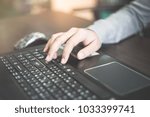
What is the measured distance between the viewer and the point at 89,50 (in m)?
0.82

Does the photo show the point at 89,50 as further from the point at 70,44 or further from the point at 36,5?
the point at 36,5

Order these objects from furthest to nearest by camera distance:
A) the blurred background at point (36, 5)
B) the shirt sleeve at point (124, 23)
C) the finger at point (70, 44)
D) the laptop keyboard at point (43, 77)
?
the blurred background at point (36, 5), the shirt sleeve at point (124, 23), the finger at point (70, 44), the laptop keyboard at point (43, 77)

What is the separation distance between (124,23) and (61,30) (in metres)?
0.27

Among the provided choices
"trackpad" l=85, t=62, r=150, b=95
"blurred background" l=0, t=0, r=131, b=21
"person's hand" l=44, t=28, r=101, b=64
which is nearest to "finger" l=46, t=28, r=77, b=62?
"person's hand" l=44, t=28, r=101, b=64

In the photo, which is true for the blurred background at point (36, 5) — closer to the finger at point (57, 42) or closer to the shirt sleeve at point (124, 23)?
the shirt sleeve at point (124, 23)

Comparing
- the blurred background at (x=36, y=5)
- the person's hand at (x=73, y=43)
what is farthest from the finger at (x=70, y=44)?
the blurred background at (x=36, y=5)

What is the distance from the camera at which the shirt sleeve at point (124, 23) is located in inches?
38.4

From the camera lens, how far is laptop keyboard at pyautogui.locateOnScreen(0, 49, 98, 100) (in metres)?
0.56

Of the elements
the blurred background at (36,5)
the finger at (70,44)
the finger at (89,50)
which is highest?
the finger at (70,44)

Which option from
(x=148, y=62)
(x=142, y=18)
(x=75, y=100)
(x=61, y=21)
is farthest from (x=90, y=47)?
(x=61, y=21)

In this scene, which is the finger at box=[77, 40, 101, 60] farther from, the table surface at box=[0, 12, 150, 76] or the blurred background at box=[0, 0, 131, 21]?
the blurred background at box=[0, 0, 131, 21]

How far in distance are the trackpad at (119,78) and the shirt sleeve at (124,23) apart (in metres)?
0.25

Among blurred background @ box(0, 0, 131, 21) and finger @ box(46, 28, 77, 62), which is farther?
blurred background @ box(0, 0, 131, 21)

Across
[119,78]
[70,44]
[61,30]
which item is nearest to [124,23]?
[61,30]
